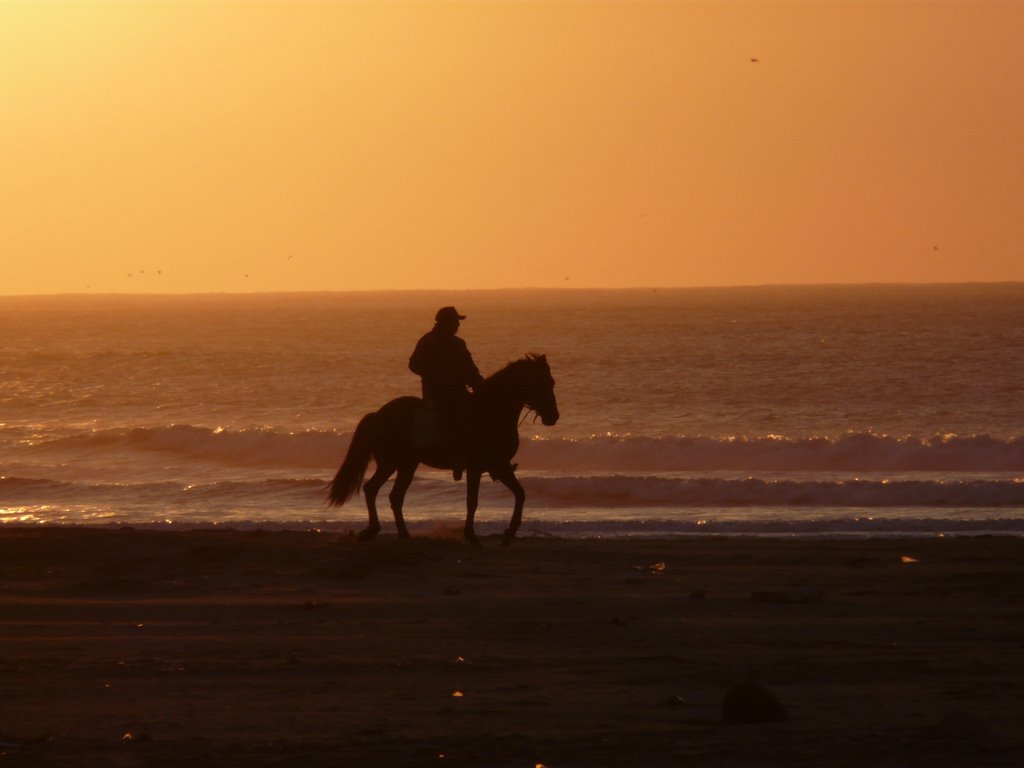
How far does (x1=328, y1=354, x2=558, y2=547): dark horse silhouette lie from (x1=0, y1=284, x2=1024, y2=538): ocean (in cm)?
268

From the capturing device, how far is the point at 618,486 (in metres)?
23.9

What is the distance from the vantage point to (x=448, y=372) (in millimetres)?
13484

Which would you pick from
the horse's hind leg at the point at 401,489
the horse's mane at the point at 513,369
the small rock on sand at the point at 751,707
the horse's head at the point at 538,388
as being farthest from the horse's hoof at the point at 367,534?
the small rock on sand at the point at 751,707

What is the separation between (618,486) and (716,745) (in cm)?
1763

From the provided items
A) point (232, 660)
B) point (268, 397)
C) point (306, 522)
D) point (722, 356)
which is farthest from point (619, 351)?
point (232, 660)

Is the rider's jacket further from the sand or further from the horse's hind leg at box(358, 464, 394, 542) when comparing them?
the sand

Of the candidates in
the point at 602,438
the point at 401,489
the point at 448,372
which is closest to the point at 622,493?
the point at 602,438

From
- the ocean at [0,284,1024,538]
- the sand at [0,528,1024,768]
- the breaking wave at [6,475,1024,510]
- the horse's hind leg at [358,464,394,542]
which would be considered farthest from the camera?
the breaking wave at [6,475,1024,510]

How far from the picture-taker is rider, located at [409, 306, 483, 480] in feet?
43.9

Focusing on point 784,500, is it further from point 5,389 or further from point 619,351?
point 619,351

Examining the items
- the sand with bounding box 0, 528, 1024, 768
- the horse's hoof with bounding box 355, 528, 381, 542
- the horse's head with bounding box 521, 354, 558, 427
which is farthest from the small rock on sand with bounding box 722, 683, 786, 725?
the horse's hoof with bounding box 355, 528, 381, 542

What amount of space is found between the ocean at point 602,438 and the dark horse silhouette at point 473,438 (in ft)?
8.80

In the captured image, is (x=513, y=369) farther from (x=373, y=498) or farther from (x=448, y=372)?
(x=373, y=498)

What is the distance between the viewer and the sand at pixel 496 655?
20.8ft
